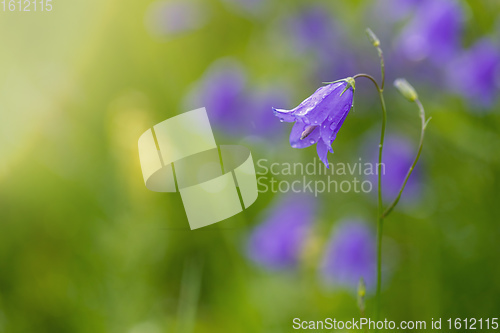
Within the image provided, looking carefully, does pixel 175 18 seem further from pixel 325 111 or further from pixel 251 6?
pixel 325 111

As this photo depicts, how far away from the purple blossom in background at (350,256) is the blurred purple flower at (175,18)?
6.14 feet

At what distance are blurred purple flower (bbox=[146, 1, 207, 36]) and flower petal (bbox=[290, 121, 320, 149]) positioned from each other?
2.35 meters

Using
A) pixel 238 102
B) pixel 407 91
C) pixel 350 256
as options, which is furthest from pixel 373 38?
pixel 238 102

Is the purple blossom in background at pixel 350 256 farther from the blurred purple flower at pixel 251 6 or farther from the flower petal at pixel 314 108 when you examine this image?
the blurred purple flower at pixel 251 6

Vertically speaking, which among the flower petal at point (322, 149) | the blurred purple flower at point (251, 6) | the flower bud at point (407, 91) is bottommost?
the blurred purple flower at point (251, 6)

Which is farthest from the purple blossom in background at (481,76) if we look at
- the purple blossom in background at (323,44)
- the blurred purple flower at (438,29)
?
the purple blossom in background at (323,44)

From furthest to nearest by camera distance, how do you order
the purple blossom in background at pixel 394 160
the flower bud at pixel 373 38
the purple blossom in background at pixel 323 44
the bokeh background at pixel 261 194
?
the purple blossom in background at pixel 323 44 < the purple blossom in background at pixel 394 160 < the bokeh background at pixel 261 194 < the flower bud at pixel 373 38

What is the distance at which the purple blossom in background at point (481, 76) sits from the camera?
2.22 metres

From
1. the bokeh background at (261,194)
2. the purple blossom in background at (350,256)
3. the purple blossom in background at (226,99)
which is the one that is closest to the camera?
the bokeh background at (261,194)

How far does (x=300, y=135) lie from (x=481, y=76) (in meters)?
1.41

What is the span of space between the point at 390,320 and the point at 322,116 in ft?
3.72

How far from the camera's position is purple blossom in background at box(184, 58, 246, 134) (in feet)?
9.05

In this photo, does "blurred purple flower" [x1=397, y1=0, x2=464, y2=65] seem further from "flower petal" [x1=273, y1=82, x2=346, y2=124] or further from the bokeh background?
"flower petal" [x1=273, y1=82, x2=346, y2=124]

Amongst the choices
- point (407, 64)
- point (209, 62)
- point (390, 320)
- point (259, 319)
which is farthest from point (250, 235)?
point (209, 62)
